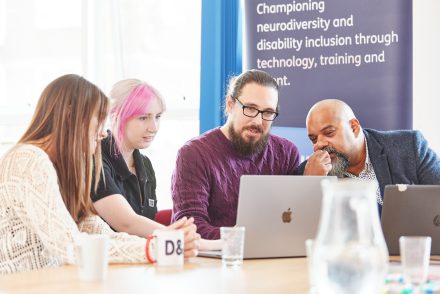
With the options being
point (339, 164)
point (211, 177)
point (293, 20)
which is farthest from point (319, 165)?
point (293, 20)

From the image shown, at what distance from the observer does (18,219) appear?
2.25 metres

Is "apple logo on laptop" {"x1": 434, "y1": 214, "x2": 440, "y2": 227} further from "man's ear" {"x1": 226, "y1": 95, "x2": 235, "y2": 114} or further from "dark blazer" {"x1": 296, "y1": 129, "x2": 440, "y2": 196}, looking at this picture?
"man's ear" {"x1": 226, "y1": 95, "x2": 235, "y2": 114}

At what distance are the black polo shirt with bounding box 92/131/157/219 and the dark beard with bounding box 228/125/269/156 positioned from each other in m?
0.51

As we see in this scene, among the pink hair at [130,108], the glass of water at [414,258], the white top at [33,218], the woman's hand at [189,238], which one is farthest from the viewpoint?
the pink hair at [130,108]

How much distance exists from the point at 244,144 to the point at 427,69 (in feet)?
4.92

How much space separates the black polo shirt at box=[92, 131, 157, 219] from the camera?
3387 mm

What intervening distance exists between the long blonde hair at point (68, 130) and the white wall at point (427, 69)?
2419mm

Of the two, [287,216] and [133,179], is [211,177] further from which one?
[287,216]

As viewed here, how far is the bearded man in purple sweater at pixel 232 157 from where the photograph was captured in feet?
10.4

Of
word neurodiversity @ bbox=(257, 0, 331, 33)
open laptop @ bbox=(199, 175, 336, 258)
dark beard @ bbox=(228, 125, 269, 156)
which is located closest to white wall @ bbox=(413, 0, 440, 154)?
word neurodiversity @ bbox=(257, 0, 331, 33)

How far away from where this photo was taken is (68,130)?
93.4 inches

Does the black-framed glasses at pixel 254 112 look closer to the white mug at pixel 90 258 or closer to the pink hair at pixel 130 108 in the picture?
the pink hair at pixel 130 108

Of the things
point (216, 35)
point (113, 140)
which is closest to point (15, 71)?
point (216, 35)

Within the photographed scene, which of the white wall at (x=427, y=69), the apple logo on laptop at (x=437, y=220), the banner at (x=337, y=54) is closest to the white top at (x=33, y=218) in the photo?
the apple logo on laptop at (x=437, y=220)
